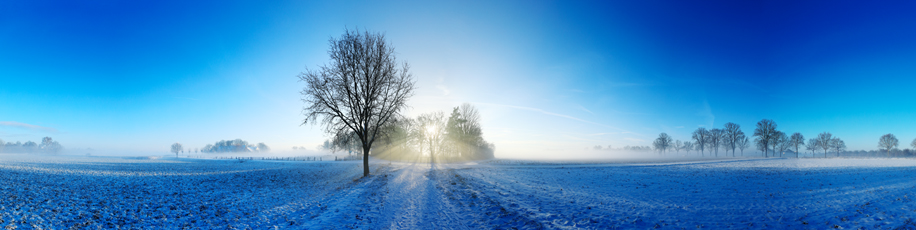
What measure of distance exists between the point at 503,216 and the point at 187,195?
1308 cm

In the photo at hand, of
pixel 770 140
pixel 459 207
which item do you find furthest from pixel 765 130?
pixel 459 207

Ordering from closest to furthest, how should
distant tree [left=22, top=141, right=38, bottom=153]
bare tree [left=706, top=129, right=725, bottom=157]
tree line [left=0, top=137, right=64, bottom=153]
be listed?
bare tree [left=706, top=129, right=725, bottom=157] < tree line [left=0, top=137, right=64, bottom=153] < distant tree [left=22, top=141, right=38, bottom=153]

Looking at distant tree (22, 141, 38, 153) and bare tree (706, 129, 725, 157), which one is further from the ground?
bare tree (706, 129, 725, 157)

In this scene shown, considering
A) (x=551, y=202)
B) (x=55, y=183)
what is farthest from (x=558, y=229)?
(x=55, y=183)

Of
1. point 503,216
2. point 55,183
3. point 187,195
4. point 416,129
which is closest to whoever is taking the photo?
point 503,216

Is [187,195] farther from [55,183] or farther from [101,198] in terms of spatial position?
[55,183]

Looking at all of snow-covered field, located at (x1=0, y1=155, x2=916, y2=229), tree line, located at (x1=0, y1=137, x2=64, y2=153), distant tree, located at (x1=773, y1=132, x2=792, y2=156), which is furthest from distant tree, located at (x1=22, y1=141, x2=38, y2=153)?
distant tree, located at (x1=773, y1=132, x2=792, y2=156)

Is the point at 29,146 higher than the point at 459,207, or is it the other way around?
the point at 459,207

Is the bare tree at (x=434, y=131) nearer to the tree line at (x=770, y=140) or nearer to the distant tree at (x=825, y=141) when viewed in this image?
the tree line at (x=770, y=140)

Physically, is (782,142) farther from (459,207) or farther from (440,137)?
(459,207)

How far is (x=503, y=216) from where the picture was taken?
8898 mm

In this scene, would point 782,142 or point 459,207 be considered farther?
point 782,142

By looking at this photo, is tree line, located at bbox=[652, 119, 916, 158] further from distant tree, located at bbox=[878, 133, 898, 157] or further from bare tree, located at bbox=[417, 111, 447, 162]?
bare tree, located at bbox=[417, 111, 447, 162]

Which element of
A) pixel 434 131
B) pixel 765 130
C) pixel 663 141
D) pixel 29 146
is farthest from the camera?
pixel 29 146
